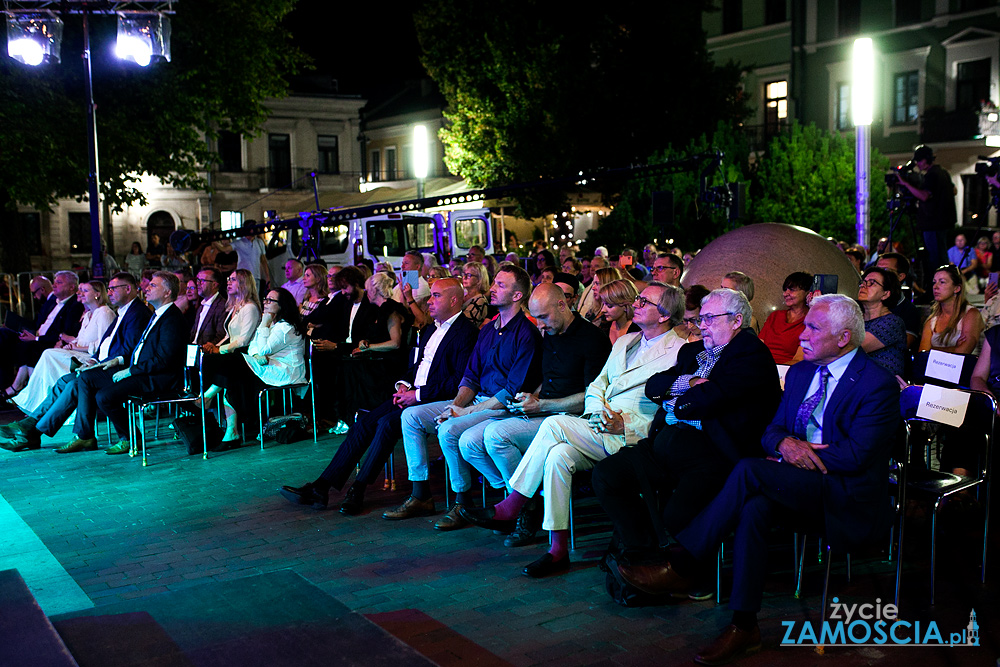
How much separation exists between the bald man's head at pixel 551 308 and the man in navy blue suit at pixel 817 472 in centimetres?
198

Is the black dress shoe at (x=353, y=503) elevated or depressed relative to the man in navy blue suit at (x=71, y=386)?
depressed

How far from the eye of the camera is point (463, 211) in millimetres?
23406

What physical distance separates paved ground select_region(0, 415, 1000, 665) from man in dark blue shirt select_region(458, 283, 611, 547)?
0.54 metres

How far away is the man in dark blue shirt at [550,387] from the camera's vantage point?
20.2 ft

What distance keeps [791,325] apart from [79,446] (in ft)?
22.4

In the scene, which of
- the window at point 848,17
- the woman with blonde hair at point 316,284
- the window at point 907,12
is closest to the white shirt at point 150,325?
the woman with blonde hair at point 316,284

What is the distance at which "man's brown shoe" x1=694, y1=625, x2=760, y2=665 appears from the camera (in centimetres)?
412

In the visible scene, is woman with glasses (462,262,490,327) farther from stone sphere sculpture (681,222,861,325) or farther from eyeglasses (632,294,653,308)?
eyeglasses (632,294,653,308)

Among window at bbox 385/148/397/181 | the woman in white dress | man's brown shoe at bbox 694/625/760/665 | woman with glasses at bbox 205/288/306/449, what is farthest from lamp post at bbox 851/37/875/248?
window at bbox 385/148/397/181

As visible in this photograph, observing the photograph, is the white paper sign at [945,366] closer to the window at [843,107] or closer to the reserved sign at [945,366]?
the reserved sign at [945,366]

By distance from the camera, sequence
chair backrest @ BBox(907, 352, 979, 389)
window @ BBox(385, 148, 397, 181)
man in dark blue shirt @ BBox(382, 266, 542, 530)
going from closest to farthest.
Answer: chair backrest @ BBox(907, 352, 979, 389) < man in dark blue shirt @ BBox(382, 266, 542, 530) < window @ BBox(385, 148, 397, 181)

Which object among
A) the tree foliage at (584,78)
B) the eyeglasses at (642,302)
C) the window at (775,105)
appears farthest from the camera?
the window at (775,105)

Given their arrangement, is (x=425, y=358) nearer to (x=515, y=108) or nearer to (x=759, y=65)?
(x=515, y=108)

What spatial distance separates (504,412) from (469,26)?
2667 centimetres
